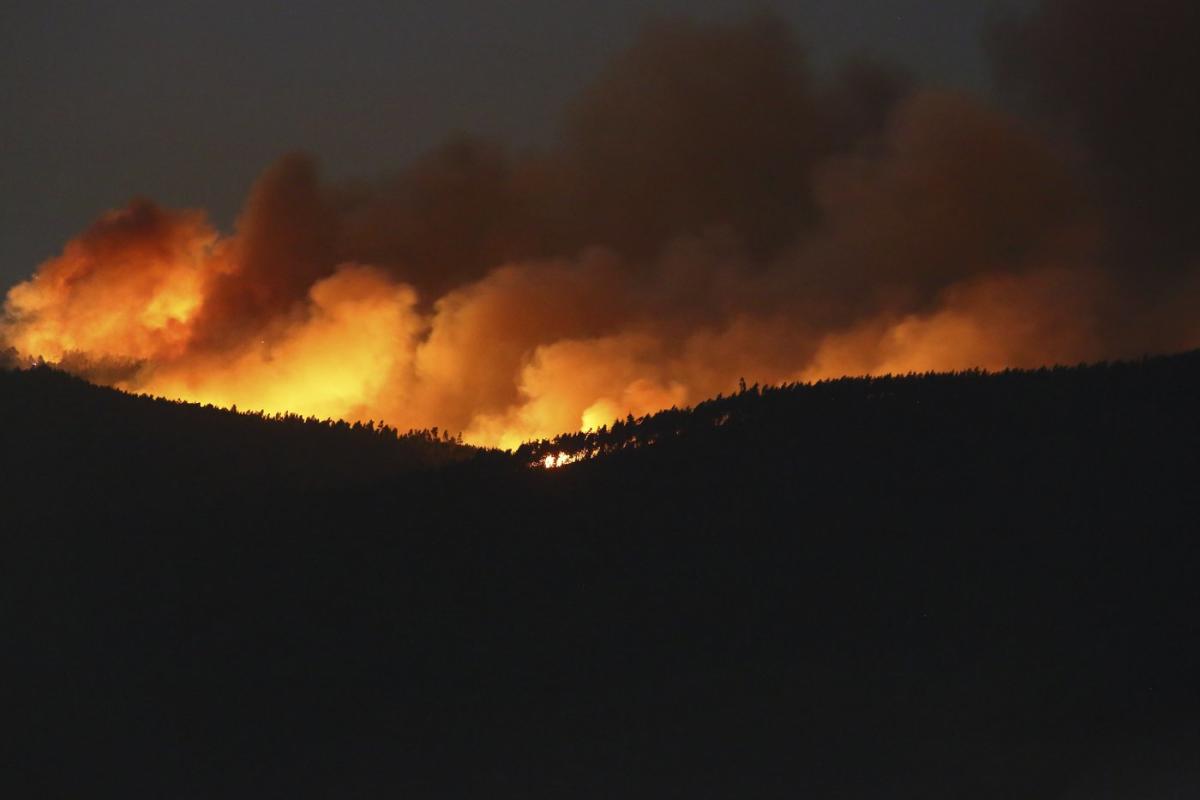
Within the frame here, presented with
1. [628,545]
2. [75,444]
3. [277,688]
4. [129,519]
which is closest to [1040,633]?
[628,545]

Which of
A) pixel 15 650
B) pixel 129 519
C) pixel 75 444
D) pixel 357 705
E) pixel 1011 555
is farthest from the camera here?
pixel 75 444

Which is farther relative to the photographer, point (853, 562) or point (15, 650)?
point (15, 650)

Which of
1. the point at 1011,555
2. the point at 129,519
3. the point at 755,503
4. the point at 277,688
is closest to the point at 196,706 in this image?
the point at 277,688

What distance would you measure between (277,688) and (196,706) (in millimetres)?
1070

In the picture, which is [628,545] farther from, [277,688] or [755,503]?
[277,688]

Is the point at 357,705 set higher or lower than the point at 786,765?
higher

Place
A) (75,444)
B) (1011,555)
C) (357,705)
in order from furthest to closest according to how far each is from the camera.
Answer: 1. (75,444)
2. (357,705)
3. (1011,555)

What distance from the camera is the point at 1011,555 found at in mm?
16188

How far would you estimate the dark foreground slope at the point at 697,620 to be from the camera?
48.3 ft

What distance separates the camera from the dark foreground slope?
1473cm

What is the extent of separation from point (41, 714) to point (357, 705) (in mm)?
4305

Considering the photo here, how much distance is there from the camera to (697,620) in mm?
16656

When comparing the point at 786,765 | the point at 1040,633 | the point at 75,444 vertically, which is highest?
the point at 75,444

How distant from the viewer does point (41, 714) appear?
18281mm
